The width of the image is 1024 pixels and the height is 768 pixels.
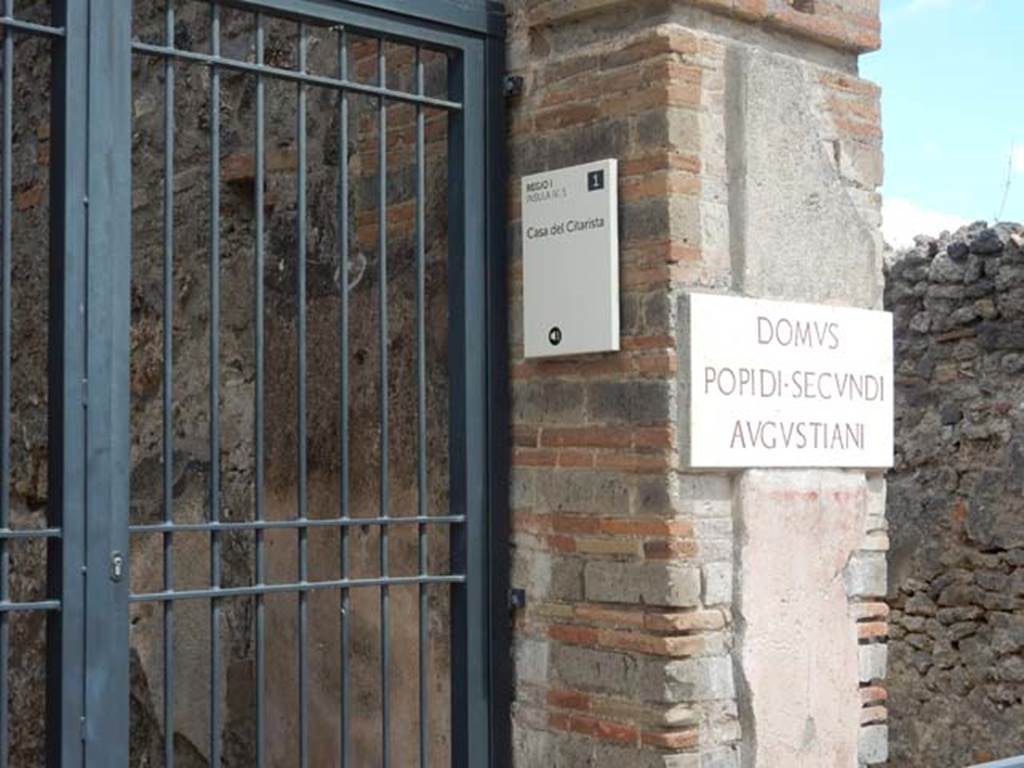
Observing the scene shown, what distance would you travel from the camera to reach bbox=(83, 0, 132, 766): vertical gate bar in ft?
11.4

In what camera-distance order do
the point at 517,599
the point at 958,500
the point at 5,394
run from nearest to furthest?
the point at 5,394
the point at 517,599
the point at 958,500

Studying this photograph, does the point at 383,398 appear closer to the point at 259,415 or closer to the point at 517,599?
the point at 259,415

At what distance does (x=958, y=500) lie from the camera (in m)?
8.31

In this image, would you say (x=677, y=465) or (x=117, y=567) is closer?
(x=117, y=567)

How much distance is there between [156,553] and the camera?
5.37 meters

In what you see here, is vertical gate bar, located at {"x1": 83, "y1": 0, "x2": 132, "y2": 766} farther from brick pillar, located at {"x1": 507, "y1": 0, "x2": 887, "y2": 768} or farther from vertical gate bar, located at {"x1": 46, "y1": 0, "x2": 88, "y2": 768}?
brick pillar, located at {"x1": 507, "y1": 0, "x2": 887, "y2": 768}

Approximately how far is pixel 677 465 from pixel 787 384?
17.6 inches

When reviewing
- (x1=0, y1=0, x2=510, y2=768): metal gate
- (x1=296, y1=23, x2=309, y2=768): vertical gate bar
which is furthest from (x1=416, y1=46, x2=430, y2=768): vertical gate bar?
(x1=296, y1=23, x2=309, y2=768): vertical gate bar

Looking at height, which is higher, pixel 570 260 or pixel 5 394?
pixel 570 260

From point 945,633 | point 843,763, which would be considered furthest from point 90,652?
point 945,633

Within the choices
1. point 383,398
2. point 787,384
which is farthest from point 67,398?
point 787,384

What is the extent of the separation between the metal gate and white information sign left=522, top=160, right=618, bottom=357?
0.36 feet

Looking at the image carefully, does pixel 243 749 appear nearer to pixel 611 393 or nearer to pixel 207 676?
pixel 207 676

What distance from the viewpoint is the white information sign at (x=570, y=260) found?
4082 millimetres
